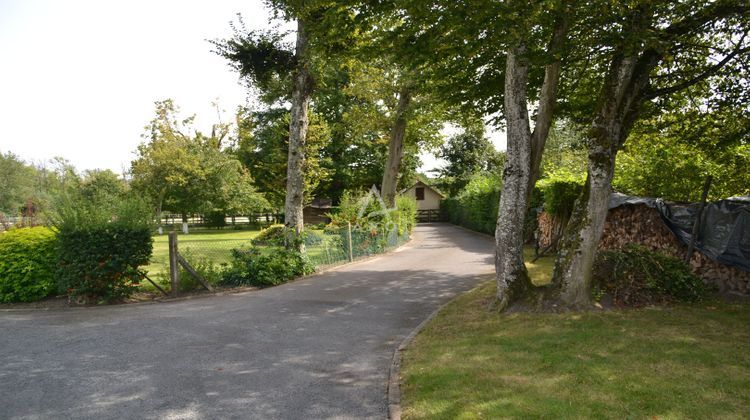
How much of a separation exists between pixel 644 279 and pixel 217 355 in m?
7.35

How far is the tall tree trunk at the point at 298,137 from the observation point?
13.2 meters

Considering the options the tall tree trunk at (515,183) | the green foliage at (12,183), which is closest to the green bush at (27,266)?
the tall tree trunk at (515,183)

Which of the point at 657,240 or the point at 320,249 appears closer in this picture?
the point at 657,240

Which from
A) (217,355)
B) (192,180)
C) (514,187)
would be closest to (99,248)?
(217,355)

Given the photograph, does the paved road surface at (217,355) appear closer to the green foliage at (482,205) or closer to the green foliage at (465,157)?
the green foliage at (482,205)

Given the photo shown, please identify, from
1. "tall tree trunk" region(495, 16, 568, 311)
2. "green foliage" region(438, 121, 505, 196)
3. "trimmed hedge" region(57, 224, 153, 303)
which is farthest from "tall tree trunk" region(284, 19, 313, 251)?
"green foliage" region(438, 121, 505, 196)

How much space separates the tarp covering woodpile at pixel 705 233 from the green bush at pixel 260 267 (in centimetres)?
861

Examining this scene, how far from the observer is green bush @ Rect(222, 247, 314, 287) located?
11320 mm

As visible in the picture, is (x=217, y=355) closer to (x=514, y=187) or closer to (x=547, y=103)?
(x=514, y=187)

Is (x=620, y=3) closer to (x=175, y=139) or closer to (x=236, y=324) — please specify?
(x=236, y=324)

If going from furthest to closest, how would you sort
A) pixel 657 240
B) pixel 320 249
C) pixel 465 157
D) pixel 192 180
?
1. pixel 465 157
2. pixel 192 180
3. pixel 320 249
4. pixel 657 240

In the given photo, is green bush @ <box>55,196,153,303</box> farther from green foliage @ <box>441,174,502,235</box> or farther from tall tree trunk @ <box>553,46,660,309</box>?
green foliage @ <box>441,174,502,235</box>

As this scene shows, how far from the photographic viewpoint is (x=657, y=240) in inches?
394

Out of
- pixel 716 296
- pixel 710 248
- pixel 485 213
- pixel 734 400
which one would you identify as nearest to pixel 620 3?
pixel 710 248
